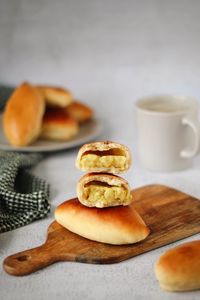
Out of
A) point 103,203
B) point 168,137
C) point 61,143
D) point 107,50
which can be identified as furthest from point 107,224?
point 107,50

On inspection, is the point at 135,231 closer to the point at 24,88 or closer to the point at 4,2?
the point at 24,88

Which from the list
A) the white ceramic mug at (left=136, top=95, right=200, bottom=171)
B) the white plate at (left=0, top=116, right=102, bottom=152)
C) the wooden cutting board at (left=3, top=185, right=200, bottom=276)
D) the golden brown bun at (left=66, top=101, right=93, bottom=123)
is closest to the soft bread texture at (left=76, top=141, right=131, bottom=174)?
the wooden cutting board at (left=3, top=185, right=200, bottom=276)

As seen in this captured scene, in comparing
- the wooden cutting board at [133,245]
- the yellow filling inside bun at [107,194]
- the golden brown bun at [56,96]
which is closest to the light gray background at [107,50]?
the golden brown bun at [56,96]

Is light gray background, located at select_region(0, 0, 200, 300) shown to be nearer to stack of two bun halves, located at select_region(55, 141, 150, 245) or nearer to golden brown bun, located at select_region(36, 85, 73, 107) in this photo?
golden brown bun, located at select_region(36, 85, 73, 107)

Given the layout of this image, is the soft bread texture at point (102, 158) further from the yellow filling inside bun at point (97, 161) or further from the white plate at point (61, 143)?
the white plate at point (61, 143)

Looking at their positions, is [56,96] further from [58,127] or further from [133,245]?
[133,245]

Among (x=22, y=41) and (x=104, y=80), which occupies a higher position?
(x=22, y=41)

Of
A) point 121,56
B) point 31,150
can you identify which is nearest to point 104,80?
point 121,56

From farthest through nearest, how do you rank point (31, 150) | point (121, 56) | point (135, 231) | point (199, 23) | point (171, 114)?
point (121, 56)
point (199, 23)
point (31, 150)
point (171, 114)
point (135, 231)
